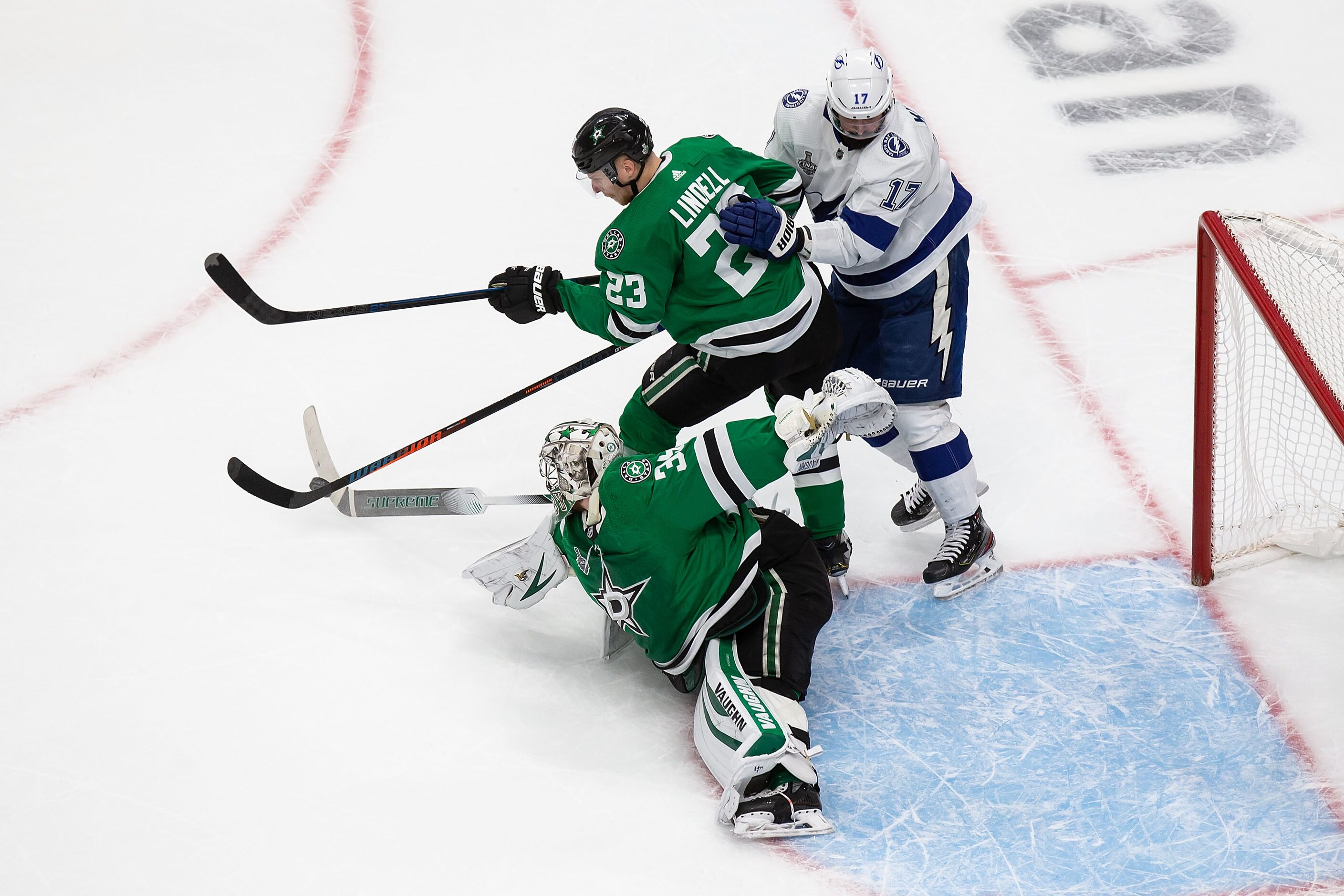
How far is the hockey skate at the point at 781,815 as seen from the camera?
2.59 meters

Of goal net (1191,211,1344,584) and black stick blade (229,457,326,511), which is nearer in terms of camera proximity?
goal net (1191,211,1344,584)

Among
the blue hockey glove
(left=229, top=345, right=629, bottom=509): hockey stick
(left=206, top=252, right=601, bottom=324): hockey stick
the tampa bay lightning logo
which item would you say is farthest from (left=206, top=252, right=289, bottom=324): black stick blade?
the tampa bay lightning logo

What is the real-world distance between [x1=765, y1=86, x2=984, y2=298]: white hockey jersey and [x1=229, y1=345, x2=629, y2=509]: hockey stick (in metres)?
0.57

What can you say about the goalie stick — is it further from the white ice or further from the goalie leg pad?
the goalie leg pad

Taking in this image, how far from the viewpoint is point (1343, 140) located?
15.3 feet

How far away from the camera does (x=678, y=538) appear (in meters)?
2.67

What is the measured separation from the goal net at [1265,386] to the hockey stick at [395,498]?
1505 millimetres

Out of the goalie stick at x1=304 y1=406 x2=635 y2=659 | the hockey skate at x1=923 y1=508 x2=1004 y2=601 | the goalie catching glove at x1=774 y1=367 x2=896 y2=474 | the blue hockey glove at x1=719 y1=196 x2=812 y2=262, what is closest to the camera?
the goalie catching glove at x1=774 y1=367 x2=896 y2=474

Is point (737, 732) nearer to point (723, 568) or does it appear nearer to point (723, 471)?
point (723, 568)

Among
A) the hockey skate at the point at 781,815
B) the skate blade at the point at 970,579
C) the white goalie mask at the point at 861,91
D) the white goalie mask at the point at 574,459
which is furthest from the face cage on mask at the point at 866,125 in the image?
the hockey skate at the point at 781,815

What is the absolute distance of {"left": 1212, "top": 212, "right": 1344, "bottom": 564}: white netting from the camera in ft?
9.33

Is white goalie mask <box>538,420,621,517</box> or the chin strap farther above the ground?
the chin strap

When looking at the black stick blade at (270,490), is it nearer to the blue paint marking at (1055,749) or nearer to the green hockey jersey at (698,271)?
the green hockey jersey at (698,271)

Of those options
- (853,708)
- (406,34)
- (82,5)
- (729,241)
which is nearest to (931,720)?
(853,708)
